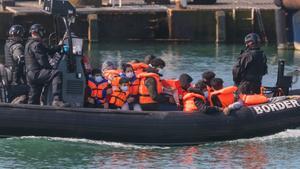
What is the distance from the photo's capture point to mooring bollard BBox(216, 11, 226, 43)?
1426 inches

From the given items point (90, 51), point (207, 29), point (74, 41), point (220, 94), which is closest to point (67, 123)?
point (74, 41)

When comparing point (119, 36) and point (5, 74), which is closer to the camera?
point (5, 74)

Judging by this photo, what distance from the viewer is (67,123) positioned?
1625cm

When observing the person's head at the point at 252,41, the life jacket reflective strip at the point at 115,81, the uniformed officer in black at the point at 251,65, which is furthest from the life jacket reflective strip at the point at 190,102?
the person's head at the point at 252,41

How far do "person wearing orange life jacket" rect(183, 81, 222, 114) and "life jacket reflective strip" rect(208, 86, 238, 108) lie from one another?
0.27m

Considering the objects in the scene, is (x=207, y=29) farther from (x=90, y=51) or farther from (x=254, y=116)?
(x=254, y=116)

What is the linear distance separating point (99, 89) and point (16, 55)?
1471mm

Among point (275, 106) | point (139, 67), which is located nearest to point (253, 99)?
point (275, 106)

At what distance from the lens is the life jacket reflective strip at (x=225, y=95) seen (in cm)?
1688

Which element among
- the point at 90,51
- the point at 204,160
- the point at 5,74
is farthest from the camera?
the point at 90,51

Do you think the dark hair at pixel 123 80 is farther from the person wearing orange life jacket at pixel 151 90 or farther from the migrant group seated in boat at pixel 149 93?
the person wearing orange life jacket at pixel 151 90

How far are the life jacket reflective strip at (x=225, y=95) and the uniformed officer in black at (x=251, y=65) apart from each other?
74 cm

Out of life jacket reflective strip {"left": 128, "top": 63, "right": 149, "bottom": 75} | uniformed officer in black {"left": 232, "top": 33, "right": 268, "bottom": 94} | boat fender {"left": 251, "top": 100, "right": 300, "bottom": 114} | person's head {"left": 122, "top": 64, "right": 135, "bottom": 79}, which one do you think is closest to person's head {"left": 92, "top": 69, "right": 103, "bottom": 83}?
person's head {"left": 122, "top": 64, "right": 135, "bottom": 79}

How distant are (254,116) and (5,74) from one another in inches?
157
